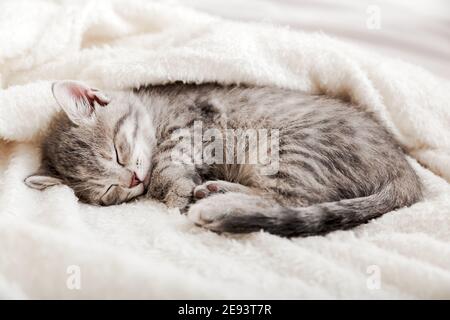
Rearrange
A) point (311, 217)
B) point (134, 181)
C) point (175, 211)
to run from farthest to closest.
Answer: point (134, 181) < point (175, 211) < point (311, 217)

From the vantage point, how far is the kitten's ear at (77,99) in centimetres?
136

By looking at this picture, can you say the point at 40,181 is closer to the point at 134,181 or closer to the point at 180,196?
the point at 134,181

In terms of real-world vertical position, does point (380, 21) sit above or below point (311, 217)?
above

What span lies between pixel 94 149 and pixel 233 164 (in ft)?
1.35

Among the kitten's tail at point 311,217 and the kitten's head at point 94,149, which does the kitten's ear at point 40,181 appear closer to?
the kitten's head at point 94,149

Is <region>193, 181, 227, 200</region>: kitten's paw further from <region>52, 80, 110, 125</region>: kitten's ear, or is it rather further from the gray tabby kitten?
<region>52, 80, 110, 125</region>: kitten's ear

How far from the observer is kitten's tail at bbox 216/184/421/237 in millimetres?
1089

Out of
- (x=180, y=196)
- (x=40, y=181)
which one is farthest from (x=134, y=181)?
(x=40, y=181)

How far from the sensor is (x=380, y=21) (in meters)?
1.99

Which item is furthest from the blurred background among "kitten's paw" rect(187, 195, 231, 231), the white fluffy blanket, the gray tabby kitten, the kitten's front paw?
"kitten's paw" rect(187, 195, 231, 231)

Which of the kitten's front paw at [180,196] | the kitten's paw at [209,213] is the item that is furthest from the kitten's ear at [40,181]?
the kitten's paw at [209,213]

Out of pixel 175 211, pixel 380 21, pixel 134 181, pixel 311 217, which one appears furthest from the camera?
pixel 380 21

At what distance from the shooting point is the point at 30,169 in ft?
4.65

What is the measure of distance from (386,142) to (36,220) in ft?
3.13
